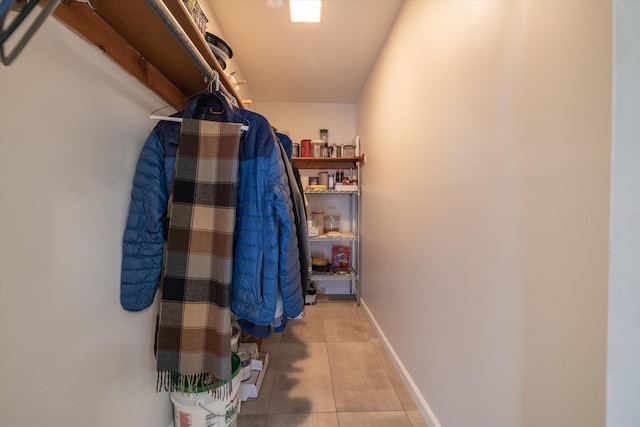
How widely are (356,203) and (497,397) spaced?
2.26 m

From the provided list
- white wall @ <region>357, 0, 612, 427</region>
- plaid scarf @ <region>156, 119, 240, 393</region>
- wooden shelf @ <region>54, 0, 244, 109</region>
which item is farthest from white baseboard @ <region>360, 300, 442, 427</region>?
wooden shelf @ <region>54, 0, 244, 109</region>

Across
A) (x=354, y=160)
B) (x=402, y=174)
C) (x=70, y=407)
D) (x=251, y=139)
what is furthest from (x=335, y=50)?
(x=70, y=407)

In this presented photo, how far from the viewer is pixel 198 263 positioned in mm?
825

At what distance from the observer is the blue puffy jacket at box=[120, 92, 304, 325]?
0.82 metres

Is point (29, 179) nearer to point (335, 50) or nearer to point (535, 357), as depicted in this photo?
point (535, 357)

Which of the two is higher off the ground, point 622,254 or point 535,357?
point 622,254

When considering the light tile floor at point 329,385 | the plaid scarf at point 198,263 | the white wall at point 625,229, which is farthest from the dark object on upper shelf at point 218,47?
the light tile floor at point 329,385

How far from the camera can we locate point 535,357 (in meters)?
0.64

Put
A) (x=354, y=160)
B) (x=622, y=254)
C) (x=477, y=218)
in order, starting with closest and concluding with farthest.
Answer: (x=622, y=254) → (x=477, y=218) → (x=354, y=160)

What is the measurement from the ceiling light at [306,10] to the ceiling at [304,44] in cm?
5

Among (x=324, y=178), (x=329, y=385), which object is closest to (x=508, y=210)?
(x=329, y=385)

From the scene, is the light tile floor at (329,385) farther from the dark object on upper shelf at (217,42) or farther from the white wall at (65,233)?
the dark object on upper shelf at (217,42)

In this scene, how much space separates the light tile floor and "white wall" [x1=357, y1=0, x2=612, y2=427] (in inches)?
8.9

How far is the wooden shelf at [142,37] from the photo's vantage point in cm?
67
